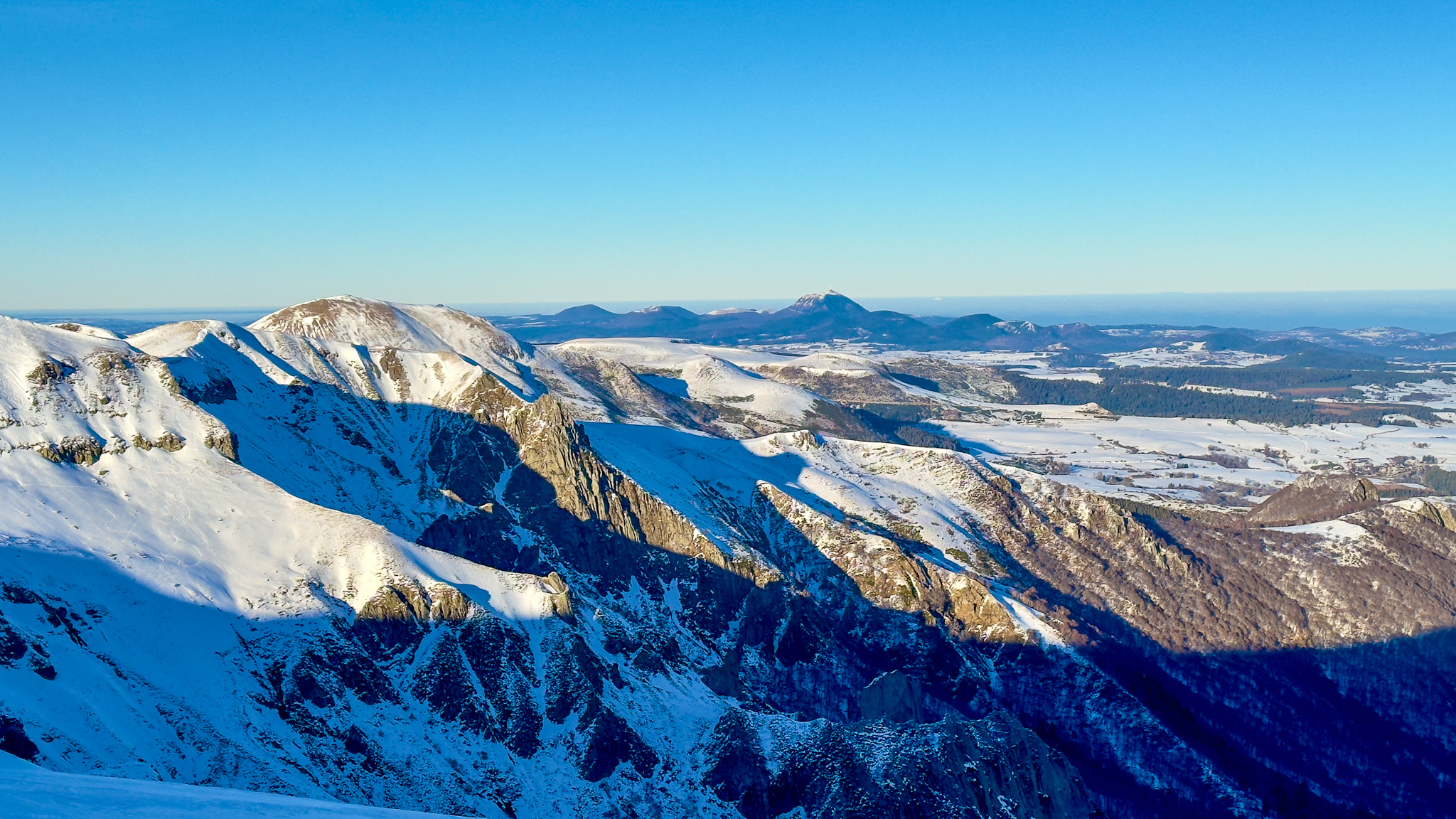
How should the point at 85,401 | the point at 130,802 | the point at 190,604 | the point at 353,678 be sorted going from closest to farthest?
the point at 130,802
the point at 190,604
the point at 353,678
the point at 85,401

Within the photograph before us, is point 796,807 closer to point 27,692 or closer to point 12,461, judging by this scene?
point 27,692

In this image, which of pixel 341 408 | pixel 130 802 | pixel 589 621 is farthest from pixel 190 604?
pixel 341 408

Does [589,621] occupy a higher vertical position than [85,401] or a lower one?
lower

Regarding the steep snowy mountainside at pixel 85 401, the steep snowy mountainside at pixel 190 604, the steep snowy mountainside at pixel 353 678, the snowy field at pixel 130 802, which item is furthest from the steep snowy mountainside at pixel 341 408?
the snowy field at pixel 130 802

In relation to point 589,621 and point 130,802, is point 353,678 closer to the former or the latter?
point 589,621

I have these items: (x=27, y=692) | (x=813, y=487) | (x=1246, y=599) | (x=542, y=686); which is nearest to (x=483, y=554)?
(x=542, y=686)
